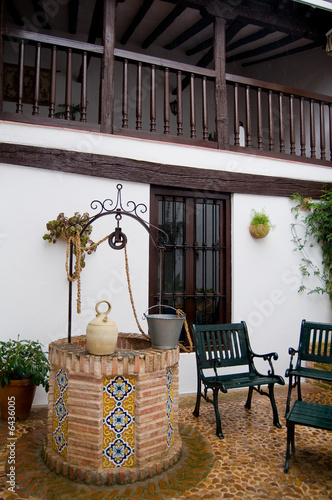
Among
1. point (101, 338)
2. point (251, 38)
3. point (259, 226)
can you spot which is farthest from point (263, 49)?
point (101, 338)

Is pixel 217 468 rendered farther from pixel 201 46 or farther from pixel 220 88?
pixel 201 46

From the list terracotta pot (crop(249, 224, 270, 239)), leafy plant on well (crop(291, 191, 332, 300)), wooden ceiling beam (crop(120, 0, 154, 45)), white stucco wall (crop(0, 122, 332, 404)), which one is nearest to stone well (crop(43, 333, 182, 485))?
white stucco wall (crop(0, 122, 332, 404))

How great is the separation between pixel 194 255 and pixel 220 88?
239cm

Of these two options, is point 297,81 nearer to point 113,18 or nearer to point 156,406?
point 113,18

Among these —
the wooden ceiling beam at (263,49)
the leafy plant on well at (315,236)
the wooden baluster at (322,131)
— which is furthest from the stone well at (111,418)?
the wooden ceiling beam at (263,49)

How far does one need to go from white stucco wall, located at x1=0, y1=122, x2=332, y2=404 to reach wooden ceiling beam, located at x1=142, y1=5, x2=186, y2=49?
8.77 feet

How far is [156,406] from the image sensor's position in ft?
10.2

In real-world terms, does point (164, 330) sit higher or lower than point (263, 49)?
lower

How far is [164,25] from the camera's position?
6914 millimetres

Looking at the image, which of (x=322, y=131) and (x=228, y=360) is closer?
(x=228, y=360)

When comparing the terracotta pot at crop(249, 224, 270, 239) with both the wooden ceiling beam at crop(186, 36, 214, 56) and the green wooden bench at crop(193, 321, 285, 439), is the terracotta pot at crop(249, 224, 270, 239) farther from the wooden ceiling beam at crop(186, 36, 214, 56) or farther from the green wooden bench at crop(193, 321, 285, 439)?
the wooden ceiling beam at crop(186, 36, 214, 56)

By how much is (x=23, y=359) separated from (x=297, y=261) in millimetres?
3947

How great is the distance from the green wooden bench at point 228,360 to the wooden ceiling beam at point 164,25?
5057mm

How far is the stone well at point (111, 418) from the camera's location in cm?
293
